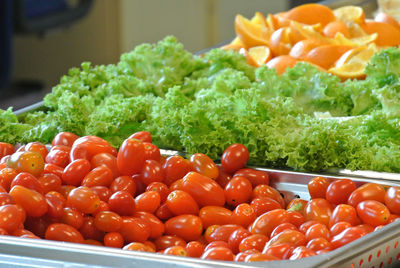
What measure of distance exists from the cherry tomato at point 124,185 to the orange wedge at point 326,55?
4.02 feet

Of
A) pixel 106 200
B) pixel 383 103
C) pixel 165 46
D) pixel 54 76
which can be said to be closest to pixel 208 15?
pixel 54 76

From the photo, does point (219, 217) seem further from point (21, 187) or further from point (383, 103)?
point (383, 103)

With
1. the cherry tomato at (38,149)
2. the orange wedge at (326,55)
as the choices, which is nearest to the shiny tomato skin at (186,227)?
the cherry tomato at (38,149)

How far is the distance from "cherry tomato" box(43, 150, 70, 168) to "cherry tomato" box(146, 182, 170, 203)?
0.93ft

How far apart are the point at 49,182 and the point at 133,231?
0.30 meters

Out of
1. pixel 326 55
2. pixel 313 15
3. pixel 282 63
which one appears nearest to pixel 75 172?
pixel 282 63

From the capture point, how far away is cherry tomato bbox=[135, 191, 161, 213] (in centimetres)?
172

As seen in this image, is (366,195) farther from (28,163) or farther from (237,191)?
(28,163)

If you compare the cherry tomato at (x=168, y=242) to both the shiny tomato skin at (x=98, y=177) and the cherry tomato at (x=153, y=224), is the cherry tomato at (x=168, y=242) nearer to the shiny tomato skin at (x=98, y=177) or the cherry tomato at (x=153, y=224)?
the cherry tomato at (x=153, y=224)

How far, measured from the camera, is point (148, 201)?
1722 millimetres

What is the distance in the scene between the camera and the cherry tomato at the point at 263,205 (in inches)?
68.9

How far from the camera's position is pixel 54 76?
6840mm

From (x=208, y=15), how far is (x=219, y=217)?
16.6 ft

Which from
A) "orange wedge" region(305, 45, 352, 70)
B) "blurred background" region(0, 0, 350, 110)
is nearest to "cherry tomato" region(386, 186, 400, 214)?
"orange wedge" region(305, 45, 352, 70)
